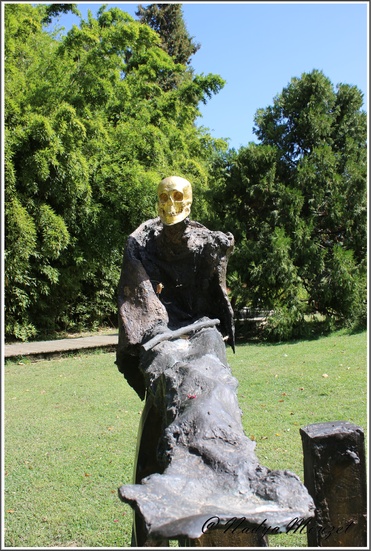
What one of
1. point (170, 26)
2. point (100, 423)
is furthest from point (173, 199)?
point (170, 26)

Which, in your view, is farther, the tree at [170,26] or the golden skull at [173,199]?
the tree at [170,26]

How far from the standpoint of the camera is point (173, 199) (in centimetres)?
292

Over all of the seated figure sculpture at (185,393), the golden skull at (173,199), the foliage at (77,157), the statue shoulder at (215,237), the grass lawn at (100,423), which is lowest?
the grass lawn at (100,423)

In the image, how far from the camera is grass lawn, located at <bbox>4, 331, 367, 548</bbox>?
150 inches

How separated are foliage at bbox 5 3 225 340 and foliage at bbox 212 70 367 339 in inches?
71.7

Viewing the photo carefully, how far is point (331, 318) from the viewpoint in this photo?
1156cm

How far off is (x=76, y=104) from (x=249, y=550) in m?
11.2

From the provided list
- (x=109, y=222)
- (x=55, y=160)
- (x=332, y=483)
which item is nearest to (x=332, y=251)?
(x=109, y=222)

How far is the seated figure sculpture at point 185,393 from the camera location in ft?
5.16

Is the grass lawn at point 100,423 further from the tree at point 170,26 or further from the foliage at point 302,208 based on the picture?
the tree at point 170,26

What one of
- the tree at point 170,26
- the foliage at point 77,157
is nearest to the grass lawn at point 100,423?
the foliage at point 77,157

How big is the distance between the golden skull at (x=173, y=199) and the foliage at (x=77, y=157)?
7.98 meters

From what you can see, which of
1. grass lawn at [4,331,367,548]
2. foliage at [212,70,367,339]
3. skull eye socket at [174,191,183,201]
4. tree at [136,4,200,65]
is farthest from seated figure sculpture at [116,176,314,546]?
tree at [136,4,200,65]

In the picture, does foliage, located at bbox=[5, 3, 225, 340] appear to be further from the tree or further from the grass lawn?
the tree
